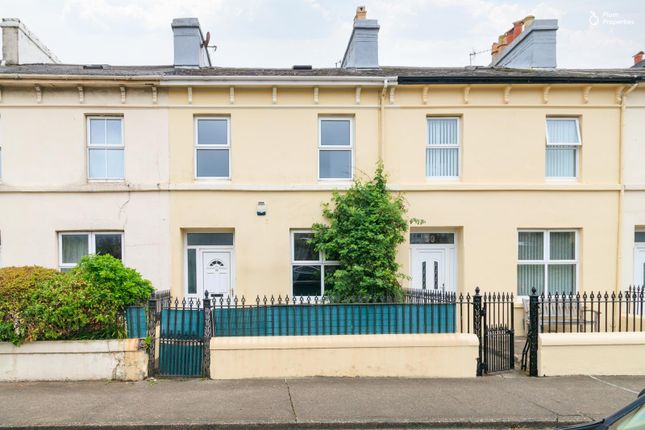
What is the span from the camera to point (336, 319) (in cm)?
722

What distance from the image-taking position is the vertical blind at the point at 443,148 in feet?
34.3

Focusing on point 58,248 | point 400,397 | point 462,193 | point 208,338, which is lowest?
point 400,397

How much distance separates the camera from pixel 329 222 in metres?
10.1

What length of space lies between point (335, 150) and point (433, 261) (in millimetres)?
3782

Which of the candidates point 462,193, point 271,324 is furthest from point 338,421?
point 462,193

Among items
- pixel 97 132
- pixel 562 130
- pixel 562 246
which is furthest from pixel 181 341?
pixel 562 130

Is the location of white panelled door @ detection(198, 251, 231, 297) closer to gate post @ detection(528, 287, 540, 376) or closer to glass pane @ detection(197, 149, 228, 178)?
glass pane @ detection(197, 149, 228, 178)

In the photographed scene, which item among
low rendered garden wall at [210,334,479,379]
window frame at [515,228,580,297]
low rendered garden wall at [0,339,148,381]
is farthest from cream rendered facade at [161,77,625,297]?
low rendered garden wall at [0,339,148,381]

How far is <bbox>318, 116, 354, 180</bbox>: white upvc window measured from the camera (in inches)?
410

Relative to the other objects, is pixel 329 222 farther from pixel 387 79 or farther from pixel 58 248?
pixel 58 248

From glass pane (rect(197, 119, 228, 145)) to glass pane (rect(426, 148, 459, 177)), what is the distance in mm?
5191

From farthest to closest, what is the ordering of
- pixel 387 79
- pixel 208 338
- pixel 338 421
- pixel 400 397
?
1. pixel 387 79
2. pixel 208 338
3. pixel 400 397
4. pixel 338 421

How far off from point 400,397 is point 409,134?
638cm

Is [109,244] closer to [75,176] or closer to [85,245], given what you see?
[85,245]
